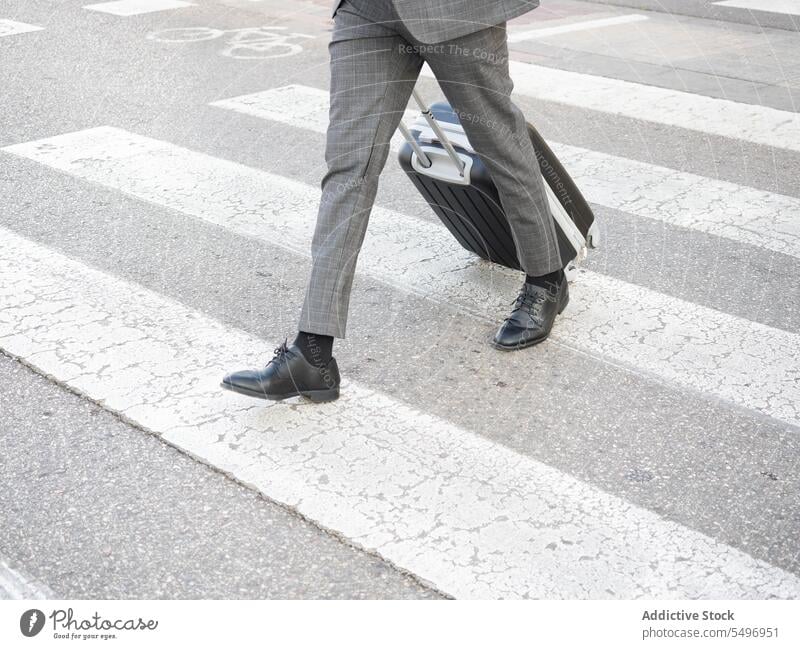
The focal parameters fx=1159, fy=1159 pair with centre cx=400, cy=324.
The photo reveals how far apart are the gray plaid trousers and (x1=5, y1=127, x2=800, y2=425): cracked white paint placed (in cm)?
87

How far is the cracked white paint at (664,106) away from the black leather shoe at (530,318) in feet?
8.42

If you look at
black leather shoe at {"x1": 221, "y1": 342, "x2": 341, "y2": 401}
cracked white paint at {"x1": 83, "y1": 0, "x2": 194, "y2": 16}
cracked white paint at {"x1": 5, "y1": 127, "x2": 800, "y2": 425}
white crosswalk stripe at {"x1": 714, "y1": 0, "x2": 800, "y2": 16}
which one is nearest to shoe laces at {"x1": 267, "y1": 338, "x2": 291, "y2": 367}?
black leather shoe at {"x1": 221, "y1": 342, "x2": 341, "y2": 401}

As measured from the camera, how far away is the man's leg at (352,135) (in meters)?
3.14

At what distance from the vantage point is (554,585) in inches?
102

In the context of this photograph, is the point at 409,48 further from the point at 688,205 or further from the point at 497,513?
the point at 688,205

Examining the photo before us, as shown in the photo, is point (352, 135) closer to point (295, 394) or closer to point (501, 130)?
A: point (501, 130)

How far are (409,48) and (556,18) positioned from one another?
6.17m

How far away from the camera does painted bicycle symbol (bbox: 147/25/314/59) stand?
7.98 metres

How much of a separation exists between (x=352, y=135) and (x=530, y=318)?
0.95m

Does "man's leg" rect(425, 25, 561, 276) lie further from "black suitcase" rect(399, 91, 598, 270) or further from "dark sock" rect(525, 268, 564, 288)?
"black suitcase" rect(399, 91, 598, 270)

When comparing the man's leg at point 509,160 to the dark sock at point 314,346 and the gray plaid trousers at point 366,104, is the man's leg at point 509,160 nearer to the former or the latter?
the gray plaid trousers at point 366,104

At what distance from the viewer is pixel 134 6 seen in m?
9.65

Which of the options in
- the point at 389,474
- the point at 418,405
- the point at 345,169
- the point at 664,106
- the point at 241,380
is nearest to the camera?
the point at 389,474

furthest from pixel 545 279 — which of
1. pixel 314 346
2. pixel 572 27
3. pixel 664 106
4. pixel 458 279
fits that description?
pixel 572 27
